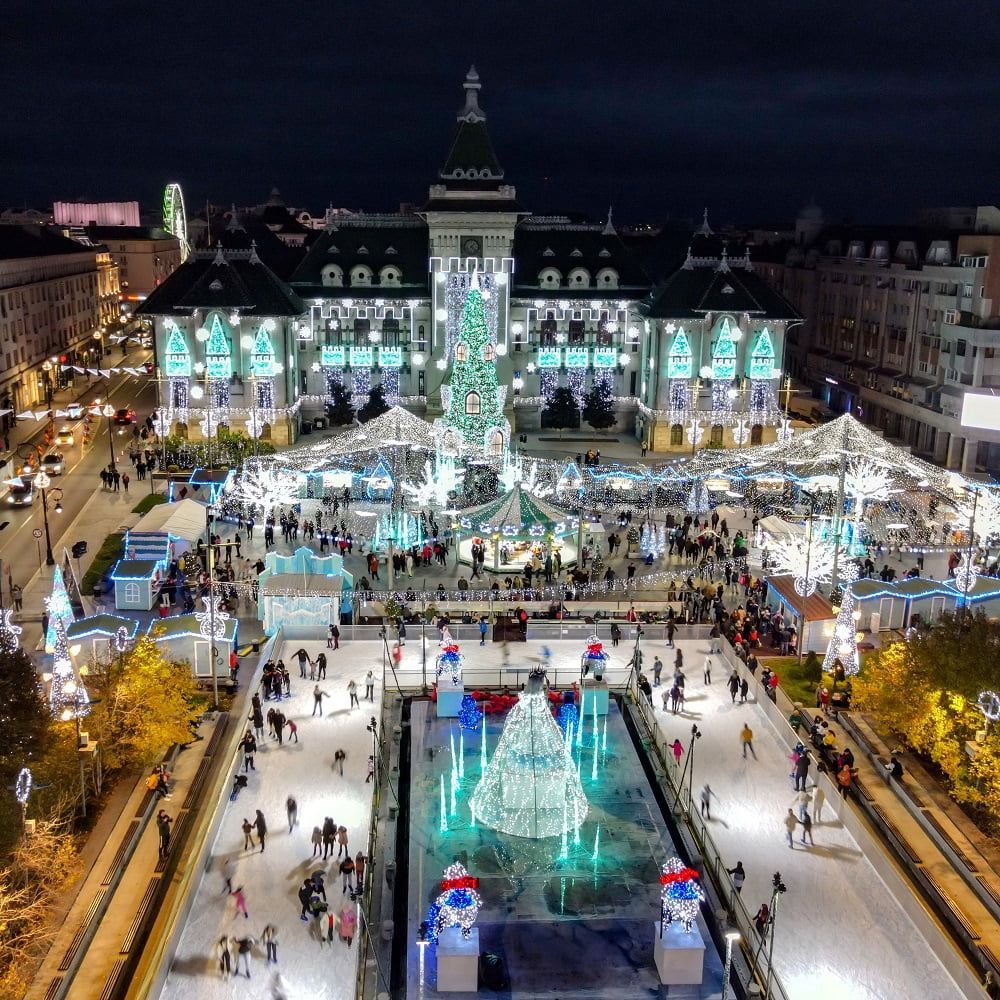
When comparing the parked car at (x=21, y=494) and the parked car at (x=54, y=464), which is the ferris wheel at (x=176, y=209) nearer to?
the parked car at (x=54, y=464)

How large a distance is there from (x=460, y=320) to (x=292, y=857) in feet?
157

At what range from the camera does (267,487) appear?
164ft

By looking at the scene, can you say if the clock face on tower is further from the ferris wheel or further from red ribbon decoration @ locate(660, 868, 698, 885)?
red ribbon decoration @ locate(660, 868, 698, 885)

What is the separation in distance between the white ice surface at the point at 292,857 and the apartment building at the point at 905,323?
148 ft

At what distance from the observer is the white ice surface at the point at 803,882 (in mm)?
22094

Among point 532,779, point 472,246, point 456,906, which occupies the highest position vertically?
point 472,246

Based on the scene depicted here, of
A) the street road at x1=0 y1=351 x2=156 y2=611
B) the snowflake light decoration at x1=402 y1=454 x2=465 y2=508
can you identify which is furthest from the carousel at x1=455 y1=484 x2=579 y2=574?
the street road at x1=0 y1=351 x2=156 y2=611

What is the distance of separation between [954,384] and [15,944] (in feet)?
198


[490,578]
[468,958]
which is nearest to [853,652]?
[490,578]

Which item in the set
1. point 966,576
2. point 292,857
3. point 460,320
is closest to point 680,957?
point 292,857

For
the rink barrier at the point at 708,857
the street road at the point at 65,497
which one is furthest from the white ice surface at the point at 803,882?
the street road at the point at 65,497

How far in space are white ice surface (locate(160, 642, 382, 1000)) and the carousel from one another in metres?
10.4

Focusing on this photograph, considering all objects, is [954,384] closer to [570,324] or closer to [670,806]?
[570,324]

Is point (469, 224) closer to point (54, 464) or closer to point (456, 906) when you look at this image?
point (54, 464)
